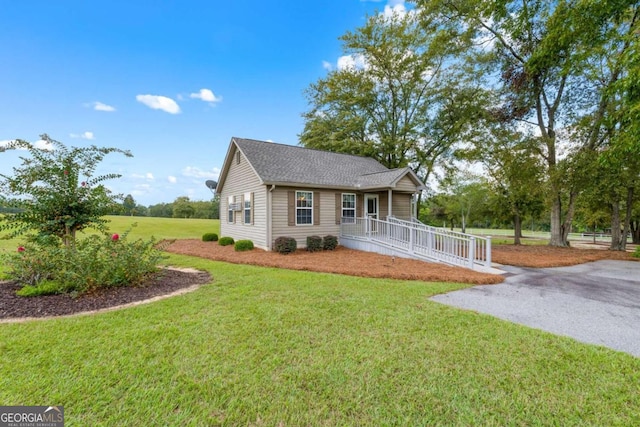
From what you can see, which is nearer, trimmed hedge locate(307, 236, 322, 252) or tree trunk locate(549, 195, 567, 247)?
trimmed hedge locate(307, 236, 322, 252)

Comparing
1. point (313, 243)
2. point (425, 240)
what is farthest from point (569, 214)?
point (313, 243)

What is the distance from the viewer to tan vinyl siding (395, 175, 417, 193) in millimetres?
11883

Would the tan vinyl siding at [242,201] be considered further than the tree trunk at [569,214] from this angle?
No

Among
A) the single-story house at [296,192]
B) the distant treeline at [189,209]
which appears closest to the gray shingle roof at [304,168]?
the single-story house at [296,192]

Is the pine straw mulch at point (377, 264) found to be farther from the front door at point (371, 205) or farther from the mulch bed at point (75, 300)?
the mulch bed at point (75, 300)

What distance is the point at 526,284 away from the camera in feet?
20.9

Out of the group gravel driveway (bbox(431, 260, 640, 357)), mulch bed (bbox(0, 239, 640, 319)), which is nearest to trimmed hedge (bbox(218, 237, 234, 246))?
mulch bed (bbox(0, 239, 640, 319))

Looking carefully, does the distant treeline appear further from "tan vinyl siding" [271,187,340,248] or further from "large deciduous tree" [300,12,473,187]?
"tan vinyl siding" [271,187,340,248]

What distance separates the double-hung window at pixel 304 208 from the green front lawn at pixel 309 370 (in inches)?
291

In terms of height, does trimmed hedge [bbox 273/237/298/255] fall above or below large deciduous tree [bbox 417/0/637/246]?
below

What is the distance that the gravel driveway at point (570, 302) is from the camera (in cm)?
372

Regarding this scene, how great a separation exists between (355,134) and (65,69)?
17.1 m

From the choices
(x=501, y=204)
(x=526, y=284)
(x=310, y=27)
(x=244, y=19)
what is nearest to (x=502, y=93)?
(x=501, y=204)

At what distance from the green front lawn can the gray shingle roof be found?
297 inches
